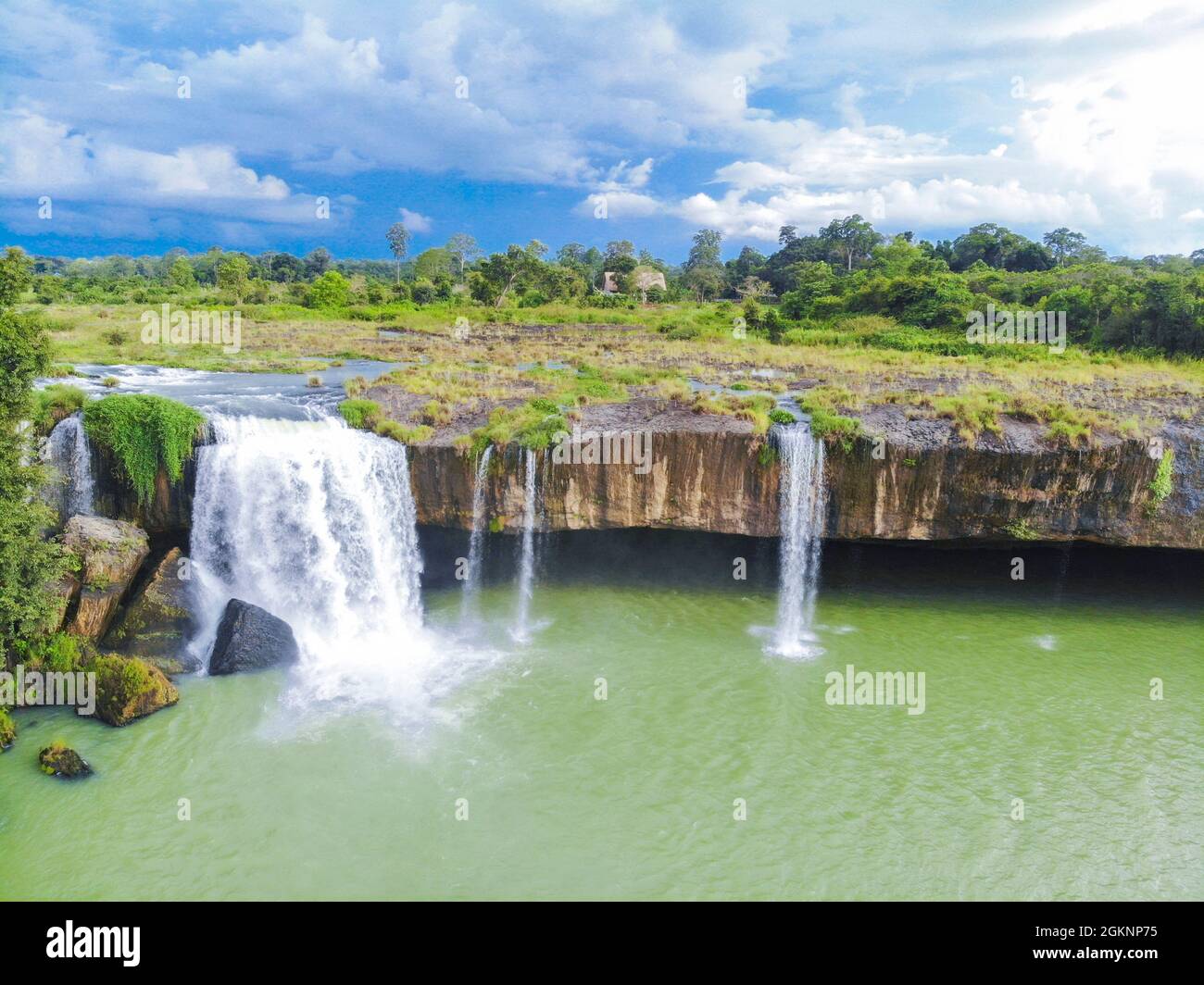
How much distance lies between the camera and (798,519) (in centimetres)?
2109

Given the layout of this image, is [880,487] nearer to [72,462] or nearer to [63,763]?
[63,763]

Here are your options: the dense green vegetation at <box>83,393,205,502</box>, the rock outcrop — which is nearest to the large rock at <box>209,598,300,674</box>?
the rock outcrop

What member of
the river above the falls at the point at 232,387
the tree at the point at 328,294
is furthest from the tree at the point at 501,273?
the river above the falls at the point at 232,387

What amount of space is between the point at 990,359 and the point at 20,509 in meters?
36.7

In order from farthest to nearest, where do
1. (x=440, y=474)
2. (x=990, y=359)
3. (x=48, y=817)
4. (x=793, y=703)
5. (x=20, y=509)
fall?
(x=990, y=359), (x=440, y=474), (x=793, y=703), (x=20, y=509), (x=48, y=817)

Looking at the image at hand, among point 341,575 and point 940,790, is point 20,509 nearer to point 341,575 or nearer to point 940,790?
point 341,575

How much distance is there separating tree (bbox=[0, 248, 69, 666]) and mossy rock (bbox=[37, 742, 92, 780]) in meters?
3.23

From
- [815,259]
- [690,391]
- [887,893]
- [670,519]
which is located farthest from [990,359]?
[815,259]

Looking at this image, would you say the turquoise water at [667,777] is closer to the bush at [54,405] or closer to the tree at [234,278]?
the bush at [54,405]

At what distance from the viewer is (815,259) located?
83.1 metres

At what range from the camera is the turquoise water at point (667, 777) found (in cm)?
1195

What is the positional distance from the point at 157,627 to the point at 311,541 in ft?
12.9

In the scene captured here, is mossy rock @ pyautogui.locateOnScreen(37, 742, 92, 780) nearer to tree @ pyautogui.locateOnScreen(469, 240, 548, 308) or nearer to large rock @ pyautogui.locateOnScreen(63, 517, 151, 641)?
large rock @ pyautogui.locateOnScreen(63, 517, 151, 641)

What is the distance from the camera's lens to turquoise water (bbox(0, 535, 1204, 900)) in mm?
11953
